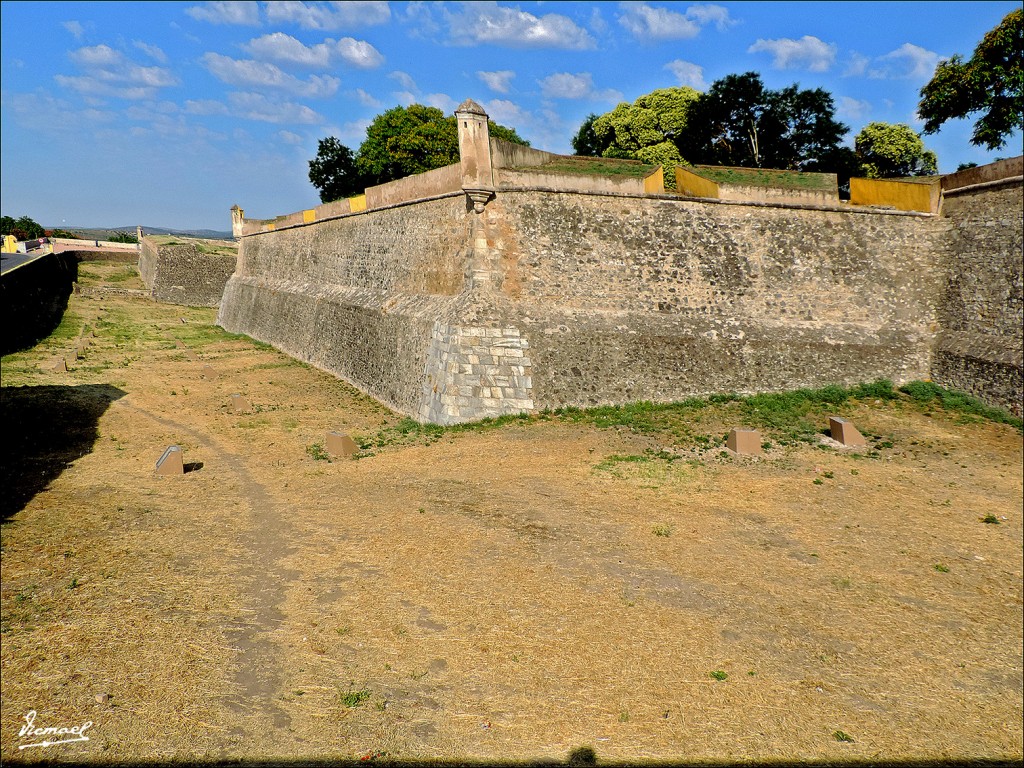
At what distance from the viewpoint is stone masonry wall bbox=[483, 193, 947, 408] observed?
15.0m

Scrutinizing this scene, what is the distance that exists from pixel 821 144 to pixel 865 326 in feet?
59.8

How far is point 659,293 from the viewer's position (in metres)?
15.9

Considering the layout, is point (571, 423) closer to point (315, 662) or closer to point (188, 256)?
point (315, 662)

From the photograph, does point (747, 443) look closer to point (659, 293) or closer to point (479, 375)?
point (659, 293)

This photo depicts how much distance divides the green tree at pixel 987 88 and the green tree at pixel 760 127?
9868 millimetres

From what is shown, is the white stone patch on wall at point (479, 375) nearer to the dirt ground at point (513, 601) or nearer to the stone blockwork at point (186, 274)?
the dirt ground at point (513, 601)

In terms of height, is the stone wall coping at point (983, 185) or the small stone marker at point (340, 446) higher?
the stone wall coping at point (983, 185)

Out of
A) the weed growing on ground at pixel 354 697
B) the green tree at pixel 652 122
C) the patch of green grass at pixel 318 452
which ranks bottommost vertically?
the weed growing on ground at pixel 354 697

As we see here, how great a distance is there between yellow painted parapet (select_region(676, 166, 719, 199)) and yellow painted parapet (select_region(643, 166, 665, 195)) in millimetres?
897

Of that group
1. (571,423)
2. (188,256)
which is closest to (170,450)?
(571,423)

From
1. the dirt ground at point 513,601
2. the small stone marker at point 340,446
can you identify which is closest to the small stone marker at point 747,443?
the dirt ground at point 513,601

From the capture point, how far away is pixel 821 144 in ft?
99.7

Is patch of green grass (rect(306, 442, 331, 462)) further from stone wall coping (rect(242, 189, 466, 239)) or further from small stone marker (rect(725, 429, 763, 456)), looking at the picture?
small stone marker (rect(725, 429, 763, 456))

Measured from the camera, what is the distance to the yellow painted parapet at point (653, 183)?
1588cm
